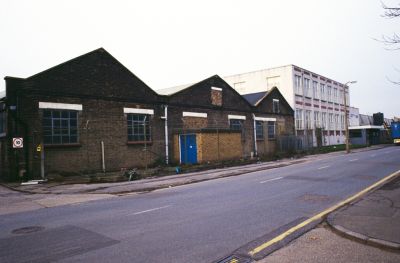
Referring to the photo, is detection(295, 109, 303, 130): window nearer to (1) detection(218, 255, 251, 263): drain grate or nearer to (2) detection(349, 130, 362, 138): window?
(2) detection(349, 130, 362, 138): window

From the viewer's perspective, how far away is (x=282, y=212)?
26.4ft

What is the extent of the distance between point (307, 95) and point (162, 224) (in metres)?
46.4

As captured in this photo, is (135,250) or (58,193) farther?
(58,193)

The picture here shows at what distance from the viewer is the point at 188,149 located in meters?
24.5

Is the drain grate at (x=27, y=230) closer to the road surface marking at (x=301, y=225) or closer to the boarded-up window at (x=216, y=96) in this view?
the road surface marking at (x=301, y=225)

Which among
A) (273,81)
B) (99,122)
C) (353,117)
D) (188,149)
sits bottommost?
(188,149)

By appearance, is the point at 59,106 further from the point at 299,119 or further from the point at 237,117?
the point at 299,119

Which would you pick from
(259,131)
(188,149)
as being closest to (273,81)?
(259,131)

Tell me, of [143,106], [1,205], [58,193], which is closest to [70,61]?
[143,106]

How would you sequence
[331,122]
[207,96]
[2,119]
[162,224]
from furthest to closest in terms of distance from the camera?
[331,122] → [207,96] → [2,119] → [162,224]

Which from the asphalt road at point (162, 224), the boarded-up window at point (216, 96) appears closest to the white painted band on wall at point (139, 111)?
the boarded-up window at point (216, 96)

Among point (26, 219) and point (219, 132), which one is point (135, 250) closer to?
point (26, 219)

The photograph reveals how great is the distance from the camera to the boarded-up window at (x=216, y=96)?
29172 mm

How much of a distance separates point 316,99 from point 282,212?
157 ft
